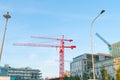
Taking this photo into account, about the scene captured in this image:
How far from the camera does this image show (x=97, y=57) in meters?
165

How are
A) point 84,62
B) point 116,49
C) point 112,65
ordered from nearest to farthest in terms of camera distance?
1. point 112,65
2. point 116,49
3. point 84,62

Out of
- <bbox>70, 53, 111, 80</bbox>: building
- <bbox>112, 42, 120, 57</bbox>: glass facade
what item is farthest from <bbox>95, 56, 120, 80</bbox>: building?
<bbox>70, 53, 111, 80</bbox>: building

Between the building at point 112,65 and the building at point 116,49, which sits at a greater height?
the building at point 116,49

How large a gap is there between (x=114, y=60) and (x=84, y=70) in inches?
1291

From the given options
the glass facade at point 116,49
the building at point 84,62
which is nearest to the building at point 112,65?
the glass facade at point 116,49

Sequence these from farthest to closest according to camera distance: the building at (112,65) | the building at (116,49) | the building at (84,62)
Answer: the building at (84,62) < the building at (116,49) < the building at (112,65)

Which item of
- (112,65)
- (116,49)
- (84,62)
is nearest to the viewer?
(112,65)

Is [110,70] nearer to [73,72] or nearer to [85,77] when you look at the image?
[85,77]

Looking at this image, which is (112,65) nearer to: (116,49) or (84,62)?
(116,49)

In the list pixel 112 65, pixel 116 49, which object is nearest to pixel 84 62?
pixel 116 49

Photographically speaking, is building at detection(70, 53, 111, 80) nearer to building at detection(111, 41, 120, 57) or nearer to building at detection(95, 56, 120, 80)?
building at detection(95, 56, 120, 80)

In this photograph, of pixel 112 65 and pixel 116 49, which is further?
pixel 116 49

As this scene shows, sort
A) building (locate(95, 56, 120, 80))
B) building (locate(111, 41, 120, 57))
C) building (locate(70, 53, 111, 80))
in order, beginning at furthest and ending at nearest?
building (locate(70, 53, 111, 80))
building (locate(111, 41, 120, 57))
building (locate(95, 56, 120, 80))

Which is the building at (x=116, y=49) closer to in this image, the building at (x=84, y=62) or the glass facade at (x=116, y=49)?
the glass facade at (x=116, y=49)
